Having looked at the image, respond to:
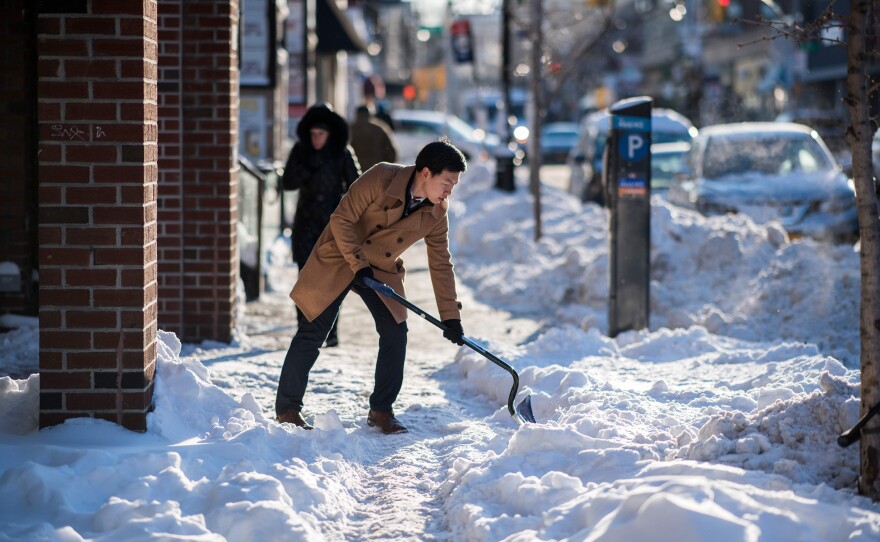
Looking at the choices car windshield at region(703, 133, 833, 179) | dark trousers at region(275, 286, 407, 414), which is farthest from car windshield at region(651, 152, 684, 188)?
dark trousers at region(275, 286, 407, 414)

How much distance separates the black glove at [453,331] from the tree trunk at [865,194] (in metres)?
2.18

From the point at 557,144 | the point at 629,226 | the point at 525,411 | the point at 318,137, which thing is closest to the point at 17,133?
the point at 318,137

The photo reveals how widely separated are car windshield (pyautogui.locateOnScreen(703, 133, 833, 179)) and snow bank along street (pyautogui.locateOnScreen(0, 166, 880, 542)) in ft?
19.0

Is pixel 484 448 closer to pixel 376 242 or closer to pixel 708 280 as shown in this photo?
pixel 376 242

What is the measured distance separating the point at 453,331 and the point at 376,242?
1.97 ft

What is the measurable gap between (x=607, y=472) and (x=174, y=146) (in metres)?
4.82

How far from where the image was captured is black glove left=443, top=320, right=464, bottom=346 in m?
6.54

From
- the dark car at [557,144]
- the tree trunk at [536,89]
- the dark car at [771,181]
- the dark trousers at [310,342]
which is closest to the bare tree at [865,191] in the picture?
the dark trousers at [310,342]

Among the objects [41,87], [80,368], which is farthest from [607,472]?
[41,87]

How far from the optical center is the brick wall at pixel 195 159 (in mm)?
8984

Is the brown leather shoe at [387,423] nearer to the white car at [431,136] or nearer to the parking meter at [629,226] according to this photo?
the parking meter at [629,226]

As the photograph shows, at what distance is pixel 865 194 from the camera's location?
497 cm

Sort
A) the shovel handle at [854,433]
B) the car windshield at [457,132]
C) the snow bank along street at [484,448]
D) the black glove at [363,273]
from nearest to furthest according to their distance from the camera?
the snow bank along street at [484,448] → the shovel handle at [854,433] → the black glove at [363,273] → the car windshield at [457,132]

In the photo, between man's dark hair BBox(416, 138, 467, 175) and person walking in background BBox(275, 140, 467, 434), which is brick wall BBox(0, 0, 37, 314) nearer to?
person walking in background BBox(275, 140, 467, 434)
